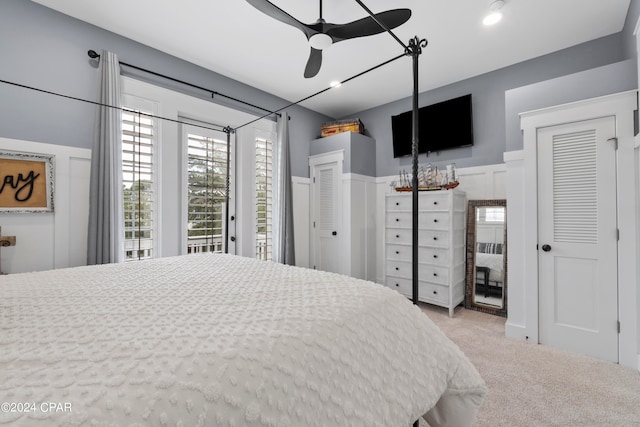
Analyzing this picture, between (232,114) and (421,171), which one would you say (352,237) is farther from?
(232,114)

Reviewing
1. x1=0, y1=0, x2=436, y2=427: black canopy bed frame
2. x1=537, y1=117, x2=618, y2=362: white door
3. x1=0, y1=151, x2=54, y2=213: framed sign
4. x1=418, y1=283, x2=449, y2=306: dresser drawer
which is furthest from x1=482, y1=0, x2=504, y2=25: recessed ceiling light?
x1=0, y1=151, x2=54, y2=213: framed sign

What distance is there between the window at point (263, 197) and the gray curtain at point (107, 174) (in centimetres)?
159

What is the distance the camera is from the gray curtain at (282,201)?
3.84m

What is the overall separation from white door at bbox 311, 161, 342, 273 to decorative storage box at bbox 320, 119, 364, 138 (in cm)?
56

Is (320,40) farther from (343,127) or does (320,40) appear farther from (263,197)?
(343,127)

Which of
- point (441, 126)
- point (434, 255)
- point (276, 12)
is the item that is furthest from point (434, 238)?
point (276, 12)

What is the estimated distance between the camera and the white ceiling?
2303 millimetres

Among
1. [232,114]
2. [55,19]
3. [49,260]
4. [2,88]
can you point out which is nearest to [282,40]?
[232,114]

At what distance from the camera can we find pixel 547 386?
1901 millimetres

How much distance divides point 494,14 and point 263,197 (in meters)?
3.07

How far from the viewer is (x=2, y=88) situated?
2.12m

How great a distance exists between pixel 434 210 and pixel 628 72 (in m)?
1.87

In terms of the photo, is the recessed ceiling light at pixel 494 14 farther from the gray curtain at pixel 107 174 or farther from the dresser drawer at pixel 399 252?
the gray curtain at pixel 107 174

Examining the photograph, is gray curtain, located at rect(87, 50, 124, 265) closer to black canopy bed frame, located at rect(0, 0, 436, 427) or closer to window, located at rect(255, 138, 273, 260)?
black canopy bed frame, located at rect(0, 0, 436, 427)
